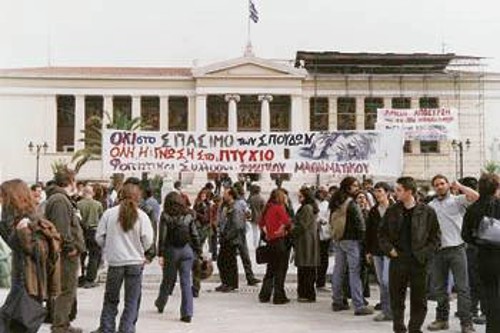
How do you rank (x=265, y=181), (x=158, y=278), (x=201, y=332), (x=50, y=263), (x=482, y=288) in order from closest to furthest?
(x=50, y=263) → (x=482, y=288) → (x=201, y=332) → (x=158, y=278) → (x=265, y=181)

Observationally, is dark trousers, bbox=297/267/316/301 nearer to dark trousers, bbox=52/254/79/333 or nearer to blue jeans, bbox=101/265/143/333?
blue jeans, bbox=101/265/143/333

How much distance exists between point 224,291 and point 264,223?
178 centimetres

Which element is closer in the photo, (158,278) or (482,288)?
(482,288)

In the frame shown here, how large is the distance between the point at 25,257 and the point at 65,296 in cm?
271

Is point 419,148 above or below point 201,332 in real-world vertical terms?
above

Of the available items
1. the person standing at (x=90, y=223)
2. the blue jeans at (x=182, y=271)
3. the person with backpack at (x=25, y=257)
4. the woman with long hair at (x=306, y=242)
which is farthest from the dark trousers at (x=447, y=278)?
the person standing at (x=90, y=223)

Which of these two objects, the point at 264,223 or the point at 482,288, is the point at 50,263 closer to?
the point at 482,288

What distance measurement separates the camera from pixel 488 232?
7.42 metres

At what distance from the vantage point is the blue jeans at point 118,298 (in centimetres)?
802

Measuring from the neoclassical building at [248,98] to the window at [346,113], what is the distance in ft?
0.26

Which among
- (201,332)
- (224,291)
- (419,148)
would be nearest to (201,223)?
(224,291)

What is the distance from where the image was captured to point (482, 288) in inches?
303

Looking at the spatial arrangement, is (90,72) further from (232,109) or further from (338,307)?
(338,307)

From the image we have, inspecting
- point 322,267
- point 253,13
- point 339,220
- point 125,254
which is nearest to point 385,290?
point 339,220
